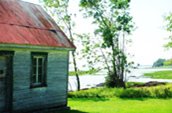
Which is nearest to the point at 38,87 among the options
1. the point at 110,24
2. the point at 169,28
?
the point at 110,24

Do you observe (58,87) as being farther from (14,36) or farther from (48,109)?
(14,36)

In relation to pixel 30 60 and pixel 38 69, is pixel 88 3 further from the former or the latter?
pixel 30 60

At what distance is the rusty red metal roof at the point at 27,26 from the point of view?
60.0ft

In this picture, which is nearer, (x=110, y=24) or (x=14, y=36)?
(x=14, y=36)

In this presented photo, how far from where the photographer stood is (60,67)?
21797mm

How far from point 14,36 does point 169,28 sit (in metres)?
28.1

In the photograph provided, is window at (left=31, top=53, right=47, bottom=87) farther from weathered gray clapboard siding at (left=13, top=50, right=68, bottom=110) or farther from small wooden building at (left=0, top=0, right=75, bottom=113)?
weathered gray clapboard siding at (left=13, top=50, right=68, bottom=110)

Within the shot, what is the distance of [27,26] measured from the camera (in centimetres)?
2039

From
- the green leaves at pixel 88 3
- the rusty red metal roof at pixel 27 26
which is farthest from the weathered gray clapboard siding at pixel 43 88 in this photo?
the green leaves at pixel 88 3

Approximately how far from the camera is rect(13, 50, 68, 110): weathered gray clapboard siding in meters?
18.4

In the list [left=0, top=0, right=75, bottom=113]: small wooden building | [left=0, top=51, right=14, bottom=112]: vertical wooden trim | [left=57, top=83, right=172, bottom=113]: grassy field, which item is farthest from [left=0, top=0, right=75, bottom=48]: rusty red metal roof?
[left=57, top=83, right=172, bottom=113]: grassy field

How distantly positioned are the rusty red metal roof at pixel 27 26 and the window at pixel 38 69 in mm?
727

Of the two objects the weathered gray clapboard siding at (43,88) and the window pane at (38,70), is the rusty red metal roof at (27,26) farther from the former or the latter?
the window pane at (38,70)

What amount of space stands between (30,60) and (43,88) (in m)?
1.95
